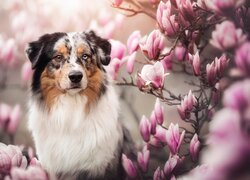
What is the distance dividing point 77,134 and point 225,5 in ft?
2.65

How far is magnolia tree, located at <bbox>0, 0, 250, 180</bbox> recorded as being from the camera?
1844 mm

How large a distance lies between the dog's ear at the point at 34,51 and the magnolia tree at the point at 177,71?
0.31 metres

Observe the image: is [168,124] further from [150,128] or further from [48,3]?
[48,3]

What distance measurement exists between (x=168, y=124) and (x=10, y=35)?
0.92 metres

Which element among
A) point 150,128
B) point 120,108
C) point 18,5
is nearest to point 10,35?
point 18,5

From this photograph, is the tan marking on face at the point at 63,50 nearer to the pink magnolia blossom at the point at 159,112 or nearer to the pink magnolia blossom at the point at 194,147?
the pink magnolia blossom at the point at 159,112

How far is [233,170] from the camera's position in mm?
1260

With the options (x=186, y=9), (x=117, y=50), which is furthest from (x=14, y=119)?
(x=186, y=9)

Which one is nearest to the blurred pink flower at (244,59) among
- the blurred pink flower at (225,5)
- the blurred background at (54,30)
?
the blurred pink flower at (225,5)

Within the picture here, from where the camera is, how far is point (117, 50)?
2.14 m

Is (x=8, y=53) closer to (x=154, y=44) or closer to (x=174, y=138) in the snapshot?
(x=154, y=44)

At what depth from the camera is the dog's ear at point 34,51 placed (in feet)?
6.70

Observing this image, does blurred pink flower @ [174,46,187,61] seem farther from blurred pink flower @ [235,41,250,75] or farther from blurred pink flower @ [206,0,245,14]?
blurred pink flower @ [235,41,250,75]

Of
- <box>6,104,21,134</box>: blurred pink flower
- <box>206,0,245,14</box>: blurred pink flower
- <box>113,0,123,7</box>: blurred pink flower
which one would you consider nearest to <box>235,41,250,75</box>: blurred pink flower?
<box>206,0,245,14</box>: blurred pink flower
